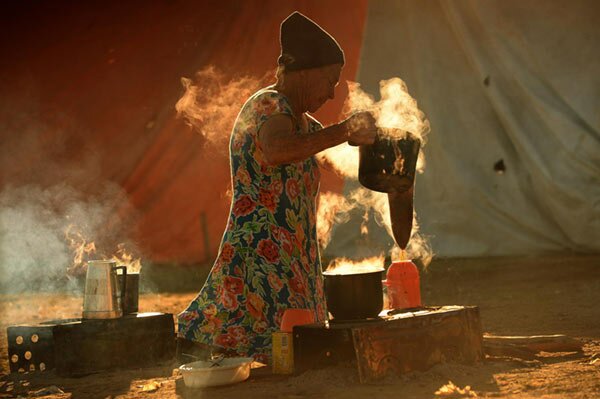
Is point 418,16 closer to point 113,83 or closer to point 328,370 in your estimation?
point 113,83

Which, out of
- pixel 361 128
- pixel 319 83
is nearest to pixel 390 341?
pixel 361 128

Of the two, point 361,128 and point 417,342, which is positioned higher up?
point 361,128

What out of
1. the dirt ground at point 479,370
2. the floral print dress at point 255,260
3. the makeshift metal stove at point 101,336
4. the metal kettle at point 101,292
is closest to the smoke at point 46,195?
the dirt ground at point 479,370

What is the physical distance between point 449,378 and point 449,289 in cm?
279

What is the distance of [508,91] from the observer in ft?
20.7

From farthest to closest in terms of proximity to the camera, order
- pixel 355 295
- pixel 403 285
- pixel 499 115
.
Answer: pixel 499 115 < pixel 403 285 < pixel 355 295

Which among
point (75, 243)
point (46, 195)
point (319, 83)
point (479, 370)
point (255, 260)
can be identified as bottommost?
point (479, 370)

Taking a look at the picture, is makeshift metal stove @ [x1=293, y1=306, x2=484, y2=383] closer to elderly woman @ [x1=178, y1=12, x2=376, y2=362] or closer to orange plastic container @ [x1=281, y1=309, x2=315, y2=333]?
orange plastic container @ [x1=281, y1=309, x2=315, y2=333]

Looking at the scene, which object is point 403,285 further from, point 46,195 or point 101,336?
point 46,195

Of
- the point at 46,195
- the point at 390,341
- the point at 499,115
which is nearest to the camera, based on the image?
the point at 390,341

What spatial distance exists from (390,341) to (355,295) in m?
0.19

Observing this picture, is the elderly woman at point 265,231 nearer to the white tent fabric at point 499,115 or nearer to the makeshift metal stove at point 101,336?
the makeshift metal stove at point 101,336

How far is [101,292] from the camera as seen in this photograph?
3.57 meters

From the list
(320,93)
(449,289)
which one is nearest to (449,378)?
(320,93)
